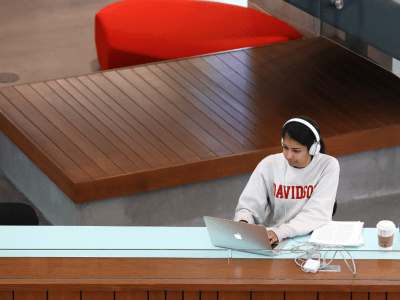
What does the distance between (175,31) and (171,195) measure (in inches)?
110

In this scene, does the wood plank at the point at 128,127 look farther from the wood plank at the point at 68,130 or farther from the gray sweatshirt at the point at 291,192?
the gray sweatshirt at the point at 291,192

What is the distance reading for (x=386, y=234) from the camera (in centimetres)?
353

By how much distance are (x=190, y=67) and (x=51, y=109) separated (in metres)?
1.51

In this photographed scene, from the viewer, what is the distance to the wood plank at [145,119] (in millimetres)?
5855

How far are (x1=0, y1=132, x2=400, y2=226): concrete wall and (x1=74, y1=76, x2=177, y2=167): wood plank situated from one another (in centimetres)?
29

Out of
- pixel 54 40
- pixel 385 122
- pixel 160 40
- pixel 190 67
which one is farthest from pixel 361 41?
pixel 54 40

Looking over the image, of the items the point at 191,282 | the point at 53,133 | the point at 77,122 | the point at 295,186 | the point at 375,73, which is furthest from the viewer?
the point at 375,73

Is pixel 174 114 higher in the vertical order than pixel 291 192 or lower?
lower

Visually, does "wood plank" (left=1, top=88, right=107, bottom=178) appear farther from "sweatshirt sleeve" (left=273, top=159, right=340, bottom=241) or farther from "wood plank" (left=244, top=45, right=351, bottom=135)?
"sweatshirt sleeve" (left=273, top=159, right=340, bottom=241)

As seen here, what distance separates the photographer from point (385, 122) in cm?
627
